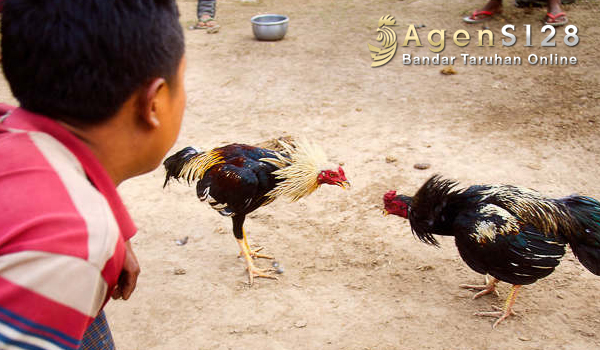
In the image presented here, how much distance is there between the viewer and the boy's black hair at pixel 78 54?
93cm

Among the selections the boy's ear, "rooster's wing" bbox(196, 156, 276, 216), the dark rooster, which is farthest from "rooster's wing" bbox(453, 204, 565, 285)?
the boy's ear

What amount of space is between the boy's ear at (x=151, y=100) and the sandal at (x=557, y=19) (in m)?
8.27

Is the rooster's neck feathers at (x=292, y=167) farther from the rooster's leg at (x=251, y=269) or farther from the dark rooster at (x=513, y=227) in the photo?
the dark rooster at (x=513, y=227)

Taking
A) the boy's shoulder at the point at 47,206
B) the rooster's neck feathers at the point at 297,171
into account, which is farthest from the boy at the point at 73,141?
the rooster's neck feathers at the point at 297,171

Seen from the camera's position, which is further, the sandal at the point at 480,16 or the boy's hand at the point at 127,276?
the sandal at the point at 480,16

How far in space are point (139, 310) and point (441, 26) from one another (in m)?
6.85

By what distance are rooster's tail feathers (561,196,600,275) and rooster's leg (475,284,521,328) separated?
0.43 m

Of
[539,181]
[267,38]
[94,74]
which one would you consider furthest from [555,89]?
[94,74]

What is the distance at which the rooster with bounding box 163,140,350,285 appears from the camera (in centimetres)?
357

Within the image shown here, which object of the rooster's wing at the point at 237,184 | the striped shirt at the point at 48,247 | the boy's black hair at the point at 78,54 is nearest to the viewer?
the striped shirt at the point at 48,247

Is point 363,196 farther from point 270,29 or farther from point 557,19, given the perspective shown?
point 557,19

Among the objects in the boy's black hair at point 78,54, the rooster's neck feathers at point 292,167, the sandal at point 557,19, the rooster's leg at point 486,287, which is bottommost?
the rooster's leg at point 486,287

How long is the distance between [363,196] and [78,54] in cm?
389

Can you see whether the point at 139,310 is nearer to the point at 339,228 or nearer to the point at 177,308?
the point at 177,308
